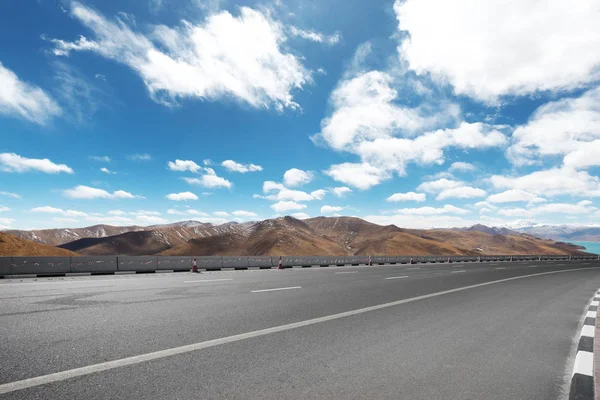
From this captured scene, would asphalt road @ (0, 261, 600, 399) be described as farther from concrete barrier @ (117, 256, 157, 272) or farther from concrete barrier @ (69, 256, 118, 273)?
concrete barrier @ (117, 256, 157, 272)

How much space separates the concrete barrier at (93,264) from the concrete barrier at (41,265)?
32 cm

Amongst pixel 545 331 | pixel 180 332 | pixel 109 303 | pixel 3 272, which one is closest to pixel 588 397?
pixel 545 331

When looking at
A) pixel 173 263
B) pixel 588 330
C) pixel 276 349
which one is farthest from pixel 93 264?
pixel 588 330

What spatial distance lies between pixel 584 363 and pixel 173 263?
2088 centimetres

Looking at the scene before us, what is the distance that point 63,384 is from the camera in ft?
10.4

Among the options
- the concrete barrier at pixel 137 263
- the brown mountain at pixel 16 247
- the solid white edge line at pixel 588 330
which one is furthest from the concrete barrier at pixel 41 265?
the brown mountain at pixel 16 247

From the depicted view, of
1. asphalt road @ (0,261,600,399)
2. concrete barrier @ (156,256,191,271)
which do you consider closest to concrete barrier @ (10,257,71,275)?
concrete barrier @ (156,256,191,271)

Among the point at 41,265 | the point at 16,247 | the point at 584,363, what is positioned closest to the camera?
the point at 584,363

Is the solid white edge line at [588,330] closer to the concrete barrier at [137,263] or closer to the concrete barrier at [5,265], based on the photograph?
the concrete barrier at [137,263]

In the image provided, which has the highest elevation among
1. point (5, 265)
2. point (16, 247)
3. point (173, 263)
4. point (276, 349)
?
point (16, 247)

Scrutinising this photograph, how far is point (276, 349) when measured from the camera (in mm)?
4465

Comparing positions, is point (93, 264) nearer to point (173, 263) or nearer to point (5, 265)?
point (5, 265)

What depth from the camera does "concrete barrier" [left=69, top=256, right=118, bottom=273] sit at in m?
17.3

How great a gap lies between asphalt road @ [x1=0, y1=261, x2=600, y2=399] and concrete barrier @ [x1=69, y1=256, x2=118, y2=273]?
10.2 metres
